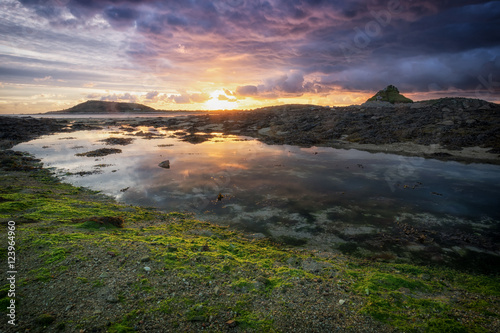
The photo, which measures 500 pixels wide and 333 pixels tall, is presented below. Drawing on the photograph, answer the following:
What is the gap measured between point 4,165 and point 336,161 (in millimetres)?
30135

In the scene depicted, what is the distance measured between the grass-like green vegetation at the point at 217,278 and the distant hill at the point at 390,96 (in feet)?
259

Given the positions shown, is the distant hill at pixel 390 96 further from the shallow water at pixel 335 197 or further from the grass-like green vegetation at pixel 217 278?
the grass-like green vegetation at pixel 217 278

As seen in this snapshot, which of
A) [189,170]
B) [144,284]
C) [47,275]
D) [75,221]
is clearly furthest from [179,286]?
[189,170]

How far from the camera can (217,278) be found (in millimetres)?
5910

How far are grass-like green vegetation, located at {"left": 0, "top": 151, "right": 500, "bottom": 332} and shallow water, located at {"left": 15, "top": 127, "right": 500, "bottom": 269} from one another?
4.52 ft

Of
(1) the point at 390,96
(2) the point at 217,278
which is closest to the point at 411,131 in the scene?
(2) the point at 217,278

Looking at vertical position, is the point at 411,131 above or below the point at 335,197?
above

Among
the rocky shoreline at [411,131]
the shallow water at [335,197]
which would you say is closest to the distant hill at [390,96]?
the rocky shoreline at [411,131]

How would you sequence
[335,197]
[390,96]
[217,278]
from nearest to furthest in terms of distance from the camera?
[217,278] < [335,197] < [390,96]

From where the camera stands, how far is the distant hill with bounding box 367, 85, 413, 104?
233 feet

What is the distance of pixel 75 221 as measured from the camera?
8.65 m

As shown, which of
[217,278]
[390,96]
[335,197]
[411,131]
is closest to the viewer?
[217,278]

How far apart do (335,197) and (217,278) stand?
32.6 ft

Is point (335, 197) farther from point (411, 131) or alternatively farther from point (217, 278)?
point (411, 131)
